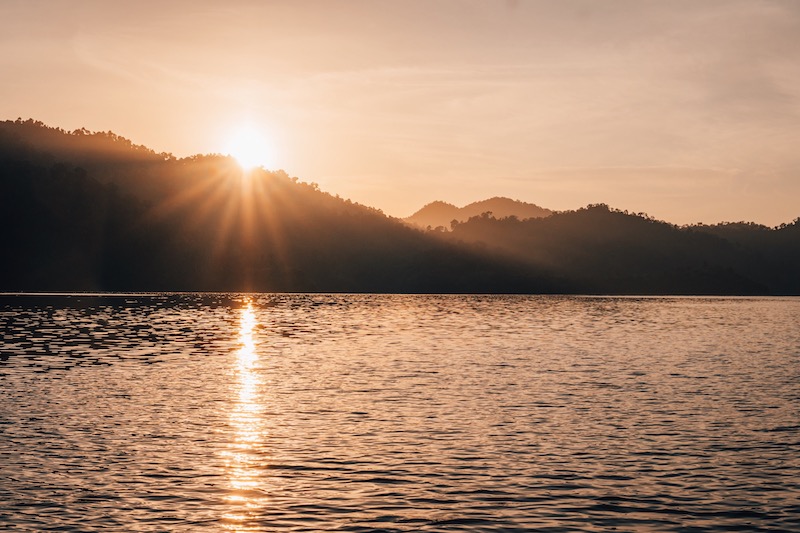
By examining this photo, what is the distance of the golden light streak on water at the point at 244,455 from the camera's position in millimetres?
29234

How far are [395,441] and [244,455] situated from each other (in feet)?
23.8

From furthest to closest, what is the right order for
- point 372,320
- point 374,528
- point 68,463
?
point 372,320 < point 68,463 < point 374,528

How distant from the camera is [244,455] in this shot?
126ft

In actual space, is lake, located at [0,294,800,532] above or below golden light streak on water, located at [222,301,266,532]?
above

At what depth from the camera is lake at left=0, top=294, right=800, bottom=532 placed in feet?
96.1

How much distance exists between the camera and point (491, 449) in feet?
131

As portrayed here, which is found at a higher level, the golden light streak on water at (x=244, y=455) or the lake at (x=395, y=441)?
the lake at (x=395, y=441)

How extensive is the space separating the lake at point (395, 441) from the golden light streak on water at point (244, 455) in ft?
Result: 0.45

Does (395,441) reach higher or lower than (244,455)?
higher

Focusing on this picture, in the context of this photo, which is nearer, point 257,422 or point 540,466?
point 540,466

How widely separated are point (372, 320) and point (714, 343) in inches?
2807

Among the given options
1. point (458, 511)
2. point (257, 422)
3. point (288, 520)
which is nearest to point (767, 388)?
point (257, 422)

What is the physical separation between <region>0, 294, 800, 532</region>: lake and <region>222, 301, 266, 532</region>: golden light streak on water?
0.14m

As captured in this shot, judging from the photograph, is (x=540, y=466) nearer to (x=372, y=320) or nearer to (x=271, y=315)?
(x=372, y=320)
